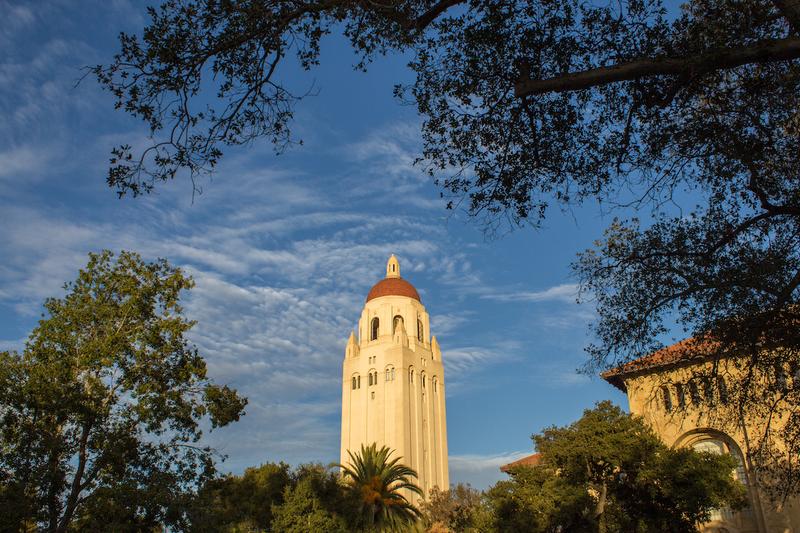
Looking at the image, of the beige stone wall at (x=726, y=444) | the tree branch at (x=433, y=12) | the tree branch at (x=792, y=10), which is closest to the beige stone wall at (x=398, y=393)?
the beige stone wall at (x=726, y=444)

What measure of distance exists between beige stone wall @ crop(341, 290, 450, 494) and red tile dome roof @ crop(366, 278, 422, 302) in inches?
33.1

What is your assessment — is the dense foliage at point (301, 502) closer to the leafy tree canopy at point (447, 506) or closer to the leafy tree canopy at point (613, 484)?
the leafy tree canopy at point (447, 506)

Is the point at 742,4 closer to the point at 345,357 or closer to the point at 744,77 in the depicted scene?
the point at 744,77

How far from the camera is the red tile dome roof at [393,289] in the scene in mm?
73938

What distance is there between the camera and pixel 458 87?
9.70m

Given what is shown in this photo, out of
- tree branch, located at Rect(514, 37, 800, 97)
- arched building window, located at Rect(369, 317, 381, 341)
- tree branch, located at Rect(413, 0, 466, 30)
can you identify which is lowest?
tree branch, located at Rect(514, 37, 800, 97)

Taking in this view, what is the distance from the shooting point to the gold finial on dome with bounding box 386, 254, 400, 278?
79569 millimetres

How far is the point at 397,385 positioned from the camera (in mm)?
67875

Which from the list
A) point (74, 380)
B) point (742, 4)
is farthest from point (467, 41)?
point (74, 380)

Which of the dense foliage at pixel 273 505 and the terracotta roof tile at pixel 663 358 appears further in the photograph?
the dense foliage at pixel 273 505

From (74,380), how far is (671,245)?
15802 millimetres

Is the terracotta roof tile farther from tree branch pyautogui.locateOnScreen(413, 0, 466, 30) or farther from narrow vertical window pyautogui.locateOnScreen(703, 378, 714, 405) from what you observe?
tree branch pyautogui.locateOnScreen(413, 0, 466, 30)


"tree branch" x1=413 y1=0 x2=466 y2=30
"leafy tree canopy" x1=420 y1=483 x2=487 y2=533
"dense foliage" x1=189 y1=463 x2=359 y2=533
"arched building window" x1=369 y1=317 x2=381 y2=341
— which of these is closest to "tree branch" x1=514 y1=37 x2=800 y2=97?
"tree branch" x1=413 y1=0 x2=466 y2=30

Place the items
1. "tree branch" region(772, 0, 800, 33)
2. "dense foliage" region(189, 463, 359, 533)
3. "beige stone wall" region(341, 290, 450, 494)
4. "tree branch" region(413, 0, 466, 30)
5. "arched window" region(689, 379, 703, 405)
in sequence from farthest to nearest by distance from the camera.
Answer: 1. "beige stone wall" region(341, 290, 450, 494)
2. "dense foliage" region(189, 463, 359, 533)
3. "arched window" region(689, 379, 703, 405)
4. "tree branch" region(413, 0, 466, 30)
5. "tree branch" region(772, 0, 800, 33)
